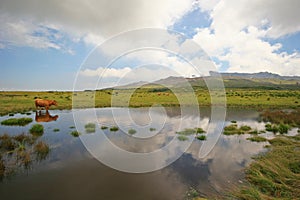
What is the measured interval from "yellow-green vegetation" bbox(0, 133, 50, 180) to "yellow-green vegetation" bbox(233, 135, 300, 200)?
28.9ft

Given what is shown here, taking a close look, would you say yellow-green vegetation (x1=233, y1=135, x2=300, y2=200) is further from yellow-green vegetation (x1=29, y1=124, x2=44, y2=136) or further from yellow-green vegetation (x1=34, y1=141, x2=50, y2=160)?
yellow-green vegetation (x1=29, y1=124, x2=44, y2=136)

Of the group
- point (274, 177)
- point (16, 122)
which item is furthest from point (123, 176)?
point (16, 122)

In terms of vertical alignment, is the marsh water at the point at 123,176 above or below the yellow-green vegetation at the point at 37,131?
below

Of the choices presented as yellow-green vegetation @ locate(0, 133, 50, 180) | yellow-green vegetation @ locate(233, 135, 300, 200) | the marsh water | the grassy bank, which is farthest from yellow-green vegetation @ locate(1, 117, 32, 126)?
yellow-green vegetation @ locate(233, 135, 300, 200)

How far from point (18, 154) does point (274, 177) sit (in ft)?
38.1

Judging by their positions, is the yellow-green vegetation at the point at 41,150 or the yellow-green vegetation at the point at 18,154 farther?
the yellow-green vegetation at the point at 41,150

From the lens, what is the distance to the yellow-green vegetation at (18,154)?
305 inches

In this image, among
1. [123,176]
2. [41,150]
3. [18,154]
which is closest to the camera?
[123,176]

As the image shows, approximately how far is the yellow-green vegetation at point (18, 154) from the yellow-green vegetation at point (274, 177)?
8806 millimetres

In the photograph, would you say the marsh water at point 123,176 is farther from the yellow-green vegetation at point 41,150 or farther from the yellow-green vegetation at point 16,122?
the yellow-green vegetation at point 16,122

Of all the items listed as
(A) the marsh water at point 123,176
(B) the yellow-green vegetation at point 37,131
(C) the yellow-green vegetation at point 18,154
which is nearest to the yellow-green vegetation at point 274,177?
(A) the marsh water at point 123,176

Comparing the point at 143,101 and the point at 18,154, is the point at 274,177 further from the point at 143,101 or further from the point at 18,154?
the point at 143,101

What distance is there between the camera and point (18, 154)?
9156 mm

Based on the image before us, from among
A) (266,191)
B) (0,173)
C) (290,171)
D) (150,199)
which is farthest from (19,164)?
(290,171)
